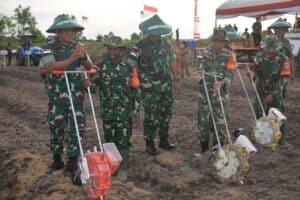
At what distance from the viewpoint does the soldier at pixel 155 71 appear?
6719 millimetres

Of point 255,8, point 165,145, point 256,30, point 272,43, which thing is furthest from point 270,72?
point 256,30

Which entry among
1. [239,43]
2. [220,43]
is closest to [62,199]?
[220,43]

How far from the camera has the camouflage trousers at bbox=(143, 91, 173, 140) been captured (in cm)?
693

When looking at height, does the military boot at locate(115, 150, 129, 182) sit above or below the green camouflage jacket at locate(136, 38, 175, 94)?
below

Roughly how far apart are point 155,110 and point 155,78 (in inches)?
18.9

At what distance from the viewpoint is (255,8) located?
1958cm

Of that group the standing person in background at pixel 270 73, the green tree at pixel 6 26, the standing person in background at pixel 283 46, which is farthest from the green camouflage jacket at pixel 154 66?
the green tree at pixel 6 26

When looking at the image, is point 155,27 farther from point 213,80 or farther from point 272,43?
point 272,43

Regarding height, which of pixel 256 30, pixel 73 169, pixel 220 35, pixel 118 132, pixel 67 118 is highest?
pixel 220 35

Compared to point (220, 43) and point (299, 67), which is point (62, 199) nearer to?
point (220, 43)

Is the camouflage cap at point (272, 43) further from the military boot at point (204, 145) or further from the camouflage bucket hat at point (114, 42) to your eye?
the camouflage bucket hat at point (114, 42)

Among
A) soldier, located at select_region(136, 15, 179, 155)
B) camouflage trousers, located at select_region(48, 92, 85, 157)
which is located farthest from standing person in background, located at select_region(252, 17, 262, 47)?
camouflage trousers, located at select_region(48, 92, 85, 157)

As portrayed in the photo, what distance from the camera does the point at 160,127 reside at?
729 centimetres

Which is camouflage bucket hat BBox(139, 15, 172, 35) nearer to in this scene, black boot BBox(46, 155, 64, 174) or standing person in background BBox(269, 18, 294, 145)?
black boot BBox(46, 155, 64, 174)
